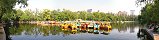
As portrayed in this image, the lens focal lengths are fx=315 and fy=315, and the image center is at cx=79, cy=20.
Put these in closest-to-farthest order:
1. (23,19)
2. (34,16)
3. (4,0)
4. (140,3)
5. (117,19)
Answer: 1. (140,3)
2. (4,0)
3. (23,19)
4. (34,16)
5. (117,19)

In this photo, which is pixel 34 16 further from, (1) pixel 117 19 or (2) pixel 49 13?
(1) pixel 117 19

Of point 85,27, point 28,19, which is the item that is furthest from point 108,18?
point 85,27

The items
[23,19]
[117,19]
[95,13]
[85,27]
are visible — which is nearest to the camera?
[85,27]

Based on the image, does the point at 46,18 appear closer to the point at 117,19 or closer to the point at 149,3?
the point at 117,19

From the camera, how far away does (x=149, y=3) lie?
108 feet

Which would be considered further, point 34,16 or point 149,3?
point 34,16

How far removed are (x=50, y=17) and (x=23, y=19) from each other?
42.6 feet

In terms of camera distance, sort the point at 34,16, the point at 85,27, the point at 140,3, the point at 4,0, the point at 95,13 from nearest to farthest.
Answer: the point at 140,3
the point at 4,0
the point at 85,27
the point at 34,16
the point at 95,13

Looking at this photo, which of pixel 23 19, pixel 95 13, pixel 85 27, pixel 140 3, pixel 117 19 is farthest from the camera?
pixel 117 19

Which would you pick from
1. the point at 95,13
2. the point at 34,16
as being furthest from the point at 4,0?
the point at 95,13

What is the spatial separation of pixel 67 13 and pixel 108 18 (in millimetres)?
36002

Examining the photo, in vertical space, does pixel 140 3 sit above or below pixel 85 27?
above

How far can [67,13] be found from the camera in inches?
5979

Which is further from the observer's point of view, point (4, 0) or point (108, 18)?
point (108, 18)
